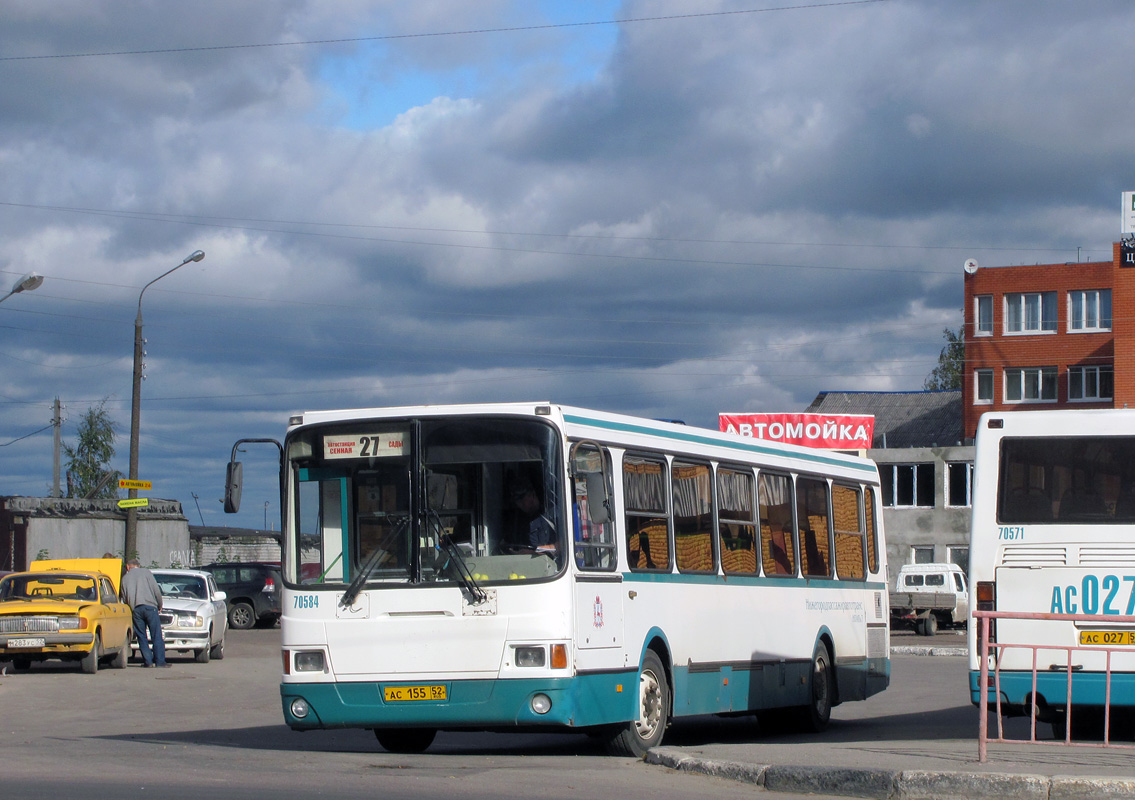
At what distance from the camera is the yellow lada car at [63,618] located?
76.6ft

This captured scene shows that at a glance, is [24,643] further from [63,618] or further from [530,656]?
[530,656]

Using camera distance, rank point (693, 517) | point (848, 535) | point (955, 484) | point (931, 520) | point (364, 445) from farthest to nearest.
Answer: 1. point (955, 484)
2. point (931, 520)
3. point (848, 535)
4. point (693, 517)
5. point (364, 445)

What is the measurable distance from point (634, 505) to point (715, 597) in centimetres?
174

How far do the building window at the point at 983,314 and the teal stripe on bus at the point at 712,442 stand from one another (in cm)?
5370

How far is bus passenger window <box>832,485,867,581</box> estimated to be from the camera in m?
17.0

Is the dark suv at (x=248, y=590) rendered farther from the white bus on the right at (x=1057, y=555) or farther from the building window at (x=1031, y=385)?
the building window at (x=1031, y=385)

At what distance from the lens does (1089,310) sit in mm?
68062

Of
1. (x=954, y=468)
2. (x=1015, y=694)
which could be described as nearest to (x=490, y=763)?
(x=1015, y=694)

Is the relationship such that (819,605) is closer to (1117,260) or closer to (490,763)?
(490,763)

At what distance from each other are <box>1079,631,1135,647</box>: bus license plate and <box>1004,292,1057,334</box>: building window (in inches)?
2345

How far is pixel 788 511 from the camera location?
15648 mm

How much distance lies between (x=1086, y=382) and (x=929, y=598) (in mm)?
30337

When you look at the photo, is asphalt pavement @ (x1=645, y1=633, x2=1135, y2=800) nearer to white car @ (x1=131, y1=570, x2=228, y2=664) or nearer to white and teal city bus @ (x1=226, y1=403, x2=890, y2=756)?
white and teal city bus @ (x1=226, y1=403, x2=890, y2=756)

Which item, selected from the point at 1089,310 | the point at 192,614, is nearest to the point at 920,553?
the point at 1089,310
